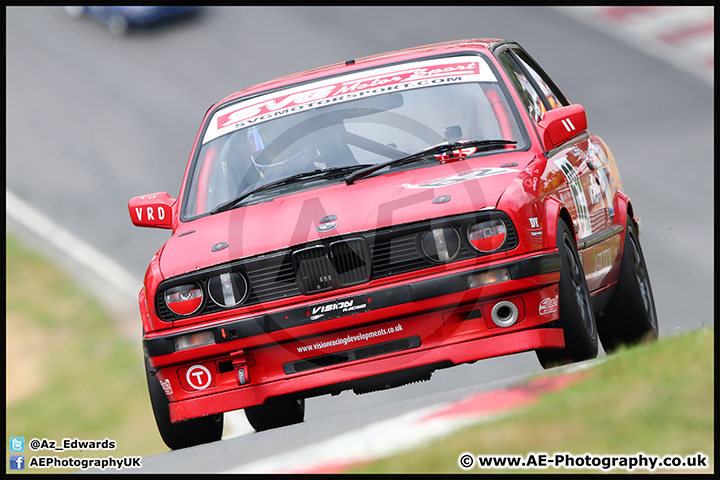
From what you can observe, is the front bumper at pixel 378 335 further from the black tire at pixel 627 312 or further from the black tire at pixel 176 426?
the black tire at pixel 627 312

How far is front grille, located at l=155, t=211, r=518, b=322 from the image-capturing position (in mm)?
5199

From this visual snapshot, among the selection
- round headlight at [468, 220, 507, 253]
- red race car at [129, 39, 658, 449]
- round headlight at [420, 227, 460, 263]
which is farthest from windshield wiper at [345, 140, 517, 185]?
round headlight at [468, 220, 507, 253]

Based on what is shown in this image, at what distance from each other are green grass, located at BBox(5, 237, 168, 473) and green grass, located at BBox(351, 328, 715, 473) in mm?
5834

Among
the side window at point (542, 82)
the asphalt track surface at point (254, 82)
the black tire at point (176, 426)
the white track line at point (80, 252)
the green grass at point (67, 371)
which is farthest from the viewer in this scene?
the white track line at point (80, 252)

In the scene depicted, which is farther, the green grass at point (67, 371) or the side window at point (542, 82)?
the green grass at point (67, 371)

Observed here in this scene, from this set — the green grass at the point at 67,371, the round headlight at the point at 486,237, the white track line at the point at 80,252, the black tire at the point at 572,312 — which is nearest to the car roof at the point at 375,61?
the black tire at the point at 572,312

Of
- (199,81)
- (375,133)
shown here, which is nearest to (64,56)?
(199,81)

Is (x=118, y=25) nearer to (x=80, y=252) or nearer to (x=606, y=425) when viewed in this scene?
(x=80, y=252)

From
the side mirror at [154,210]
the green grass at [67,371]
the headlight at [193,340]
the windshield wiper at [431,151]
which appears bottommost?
the green grass at [67,371]

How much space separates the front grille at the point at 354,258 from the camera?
5199 mm

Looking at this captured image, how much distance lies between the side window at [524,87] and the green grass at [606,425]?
2.41 metres

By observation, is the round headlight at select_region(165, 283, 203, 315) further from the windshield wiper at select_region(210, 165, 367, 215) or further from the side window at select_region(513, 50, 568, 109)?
the side window at select_region(513, 50, 568, 109)

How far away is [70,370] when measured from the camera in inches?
468

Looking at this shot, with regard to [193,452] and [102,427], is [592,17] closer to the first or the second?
[102,427]
